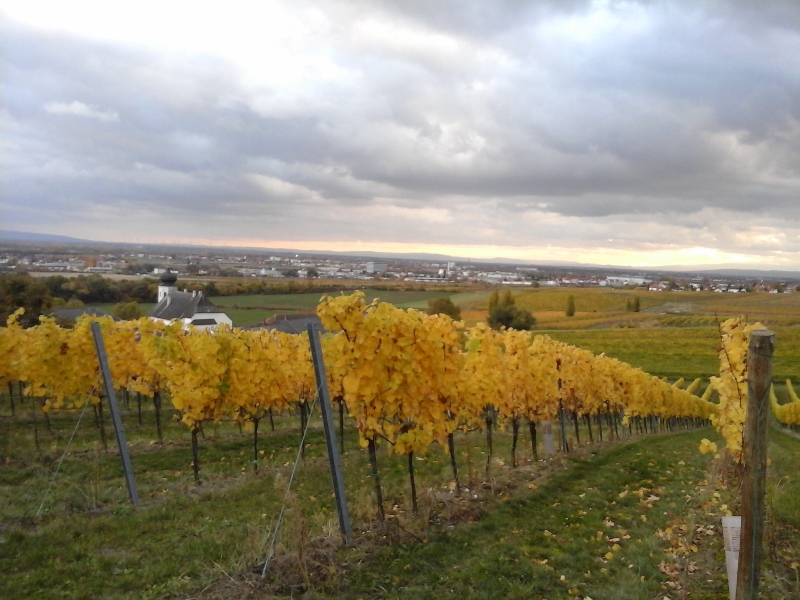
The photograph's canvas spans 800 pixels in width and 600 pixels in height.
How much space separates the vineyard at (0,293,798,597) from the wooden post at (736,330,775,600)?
12.5ft

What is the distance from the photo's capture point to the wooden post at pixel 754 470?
166 inches

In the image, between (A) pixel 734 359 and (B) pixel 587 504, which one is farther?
(B) pixel 587 504

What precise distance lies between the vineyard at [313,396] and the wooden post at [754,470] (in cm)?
380

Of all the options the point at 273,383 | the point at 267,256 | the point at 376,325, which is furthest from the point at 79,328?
the point at 267,256

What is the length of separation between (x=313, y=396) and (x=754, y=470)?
12.4 m

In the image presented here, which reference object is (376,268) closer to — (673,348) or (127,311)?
(127,311)

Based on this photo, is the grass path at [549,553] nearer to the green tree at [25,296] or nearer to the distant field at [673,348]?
the green tree at [25,296]

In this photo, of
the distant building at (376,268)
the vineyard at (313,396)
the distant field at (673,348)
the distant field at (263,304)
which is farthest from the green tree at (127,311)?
the distant field at (673,348)

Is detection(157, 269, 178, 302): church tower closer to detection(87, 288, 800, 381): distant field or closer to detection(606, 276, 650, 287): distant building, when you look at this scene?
detection(87, 288, 800, 381): distant field

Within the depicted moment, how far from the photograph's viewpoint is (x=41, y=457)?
11.9m

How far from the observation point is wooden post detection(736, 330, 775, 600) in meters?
4.21

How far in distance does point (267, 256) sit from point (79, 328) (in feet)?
197

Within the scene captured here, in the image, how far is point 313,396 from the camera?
1551cm

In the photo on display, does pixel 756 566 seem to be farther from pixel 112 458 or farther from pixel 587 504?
pixel 112 458
